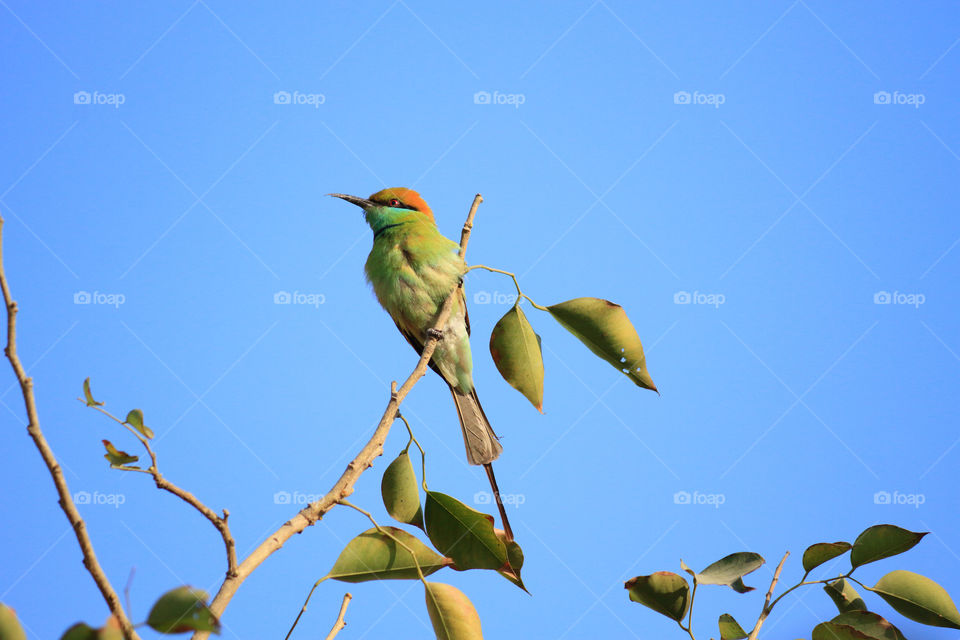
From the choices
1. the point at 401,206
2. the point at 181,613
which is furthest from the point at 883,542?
the point at 401,206

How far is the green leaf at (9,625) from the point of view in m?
0.82

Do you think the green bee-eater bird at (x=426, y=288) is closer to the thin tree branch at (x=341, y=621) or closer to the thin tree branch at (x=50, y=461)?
the thin tree branch at (x=341, y=621)

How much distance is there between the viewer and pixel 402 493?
5.78 ft

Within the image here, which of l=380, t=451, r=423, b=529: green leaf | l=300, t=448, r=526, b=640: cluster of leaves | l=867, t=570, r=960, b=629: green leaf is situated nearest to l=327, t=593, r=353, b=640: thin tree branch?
l=300, t=448, r=526, b=640: cluster of leaves

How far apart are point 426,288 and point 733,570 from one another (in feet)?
6.59

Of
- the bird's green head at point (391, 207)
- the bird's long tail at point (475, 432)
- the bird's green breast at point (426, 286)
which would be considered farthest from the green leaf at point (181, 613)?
the bird's green head at point (391, 207)

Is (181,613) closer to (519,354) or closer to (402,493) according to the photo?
(402,493)

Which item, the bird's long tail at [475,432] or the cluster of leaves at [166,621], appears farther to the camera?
the bird's long tail at [475,432]

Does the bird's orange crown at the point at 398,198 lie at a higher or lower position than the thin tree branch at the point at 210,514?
higher

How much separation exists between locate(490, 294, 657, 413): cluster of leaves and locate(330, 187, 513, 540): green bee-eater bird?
1.09 meters

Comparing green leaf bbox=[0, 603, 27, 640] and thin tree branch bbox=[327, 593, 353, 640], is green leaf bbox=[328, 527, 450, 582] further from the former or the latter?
Result: green leaf bbox=[0, 603, 27, 640]

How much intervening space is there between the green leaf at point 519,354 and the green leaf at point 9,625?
4.24 feet

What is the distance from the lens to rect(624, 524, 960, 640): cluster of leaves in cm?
151

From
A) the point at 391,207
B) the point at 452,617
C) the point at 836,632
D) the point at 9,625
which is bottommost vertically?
the point at 9,625
